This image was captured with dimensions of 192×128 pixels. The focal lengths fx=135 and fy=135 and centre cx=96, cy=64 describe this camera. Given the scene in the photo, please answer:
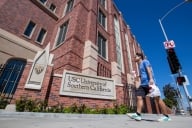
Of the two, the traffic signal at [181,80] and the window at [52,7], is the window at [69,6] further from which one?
the traffic signal at [181,80]

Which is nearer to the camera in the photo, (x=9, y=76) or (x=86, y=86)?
(x=9, y=76)

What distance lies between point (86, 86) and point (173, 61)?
19.0 ft

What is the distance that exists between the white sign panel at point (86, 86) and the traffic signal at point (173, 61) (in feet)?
12.9

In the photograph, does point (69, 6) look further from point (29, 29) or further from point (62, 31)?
point (29, 29)

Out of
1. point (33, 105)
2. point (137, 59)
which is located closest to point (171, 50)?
point (137, 59)

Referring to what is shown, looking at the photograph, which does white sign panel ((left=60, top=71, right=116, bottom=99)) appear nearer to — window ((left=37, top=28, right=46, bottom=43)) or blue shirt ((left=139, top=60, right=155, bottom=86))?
blue shirt ((left=139, top=60, right=155, bottom=86))

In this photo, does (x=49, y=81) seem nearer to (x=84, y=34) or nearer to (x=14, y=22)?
(x=84, y=34)

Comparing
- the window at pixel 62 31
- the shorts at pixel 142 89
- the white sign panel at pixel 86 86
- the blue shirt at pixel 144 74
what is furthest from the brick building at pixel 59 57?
the blue shirt at pixel 144 74

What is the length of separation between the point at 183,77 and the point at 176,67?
71 cm

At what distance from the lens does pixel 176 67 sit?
328 inches

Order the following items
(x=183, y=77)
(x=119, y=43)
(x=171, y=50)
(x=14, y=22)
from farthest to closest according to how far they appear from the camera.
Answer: (x=119, y=43) < (x=14, y=22) < (x=171, y=50) < (x=183, y=77)

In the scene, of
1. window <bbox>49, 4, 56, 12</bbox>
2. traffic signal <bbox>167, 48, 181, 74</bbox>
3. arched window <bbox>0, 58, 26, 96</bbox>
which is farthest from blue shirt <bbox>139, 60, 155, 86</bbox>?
window <bbox>49, 4, 56, 12</bbox>

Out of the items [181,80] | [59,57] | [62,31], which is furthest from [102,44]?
[181,80]

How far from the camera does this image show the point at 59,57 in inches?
407
